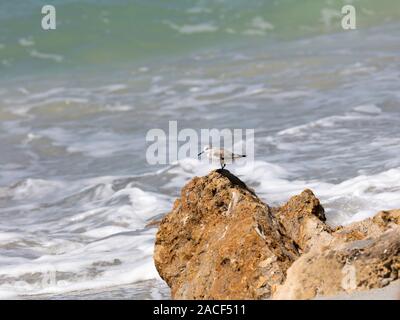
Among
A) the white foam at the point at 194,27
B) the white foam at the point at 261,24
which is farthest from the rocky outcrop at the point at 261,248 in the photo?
the white foam at the point at 194,27

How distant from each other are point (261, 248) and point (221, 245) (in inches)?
9.9

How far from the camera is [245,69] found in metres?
19.3

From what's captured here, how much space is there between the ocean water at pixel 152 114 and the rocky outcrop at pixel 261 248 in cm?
99

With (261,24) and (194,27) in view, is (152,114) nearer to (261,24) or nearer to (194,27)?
(194,27)

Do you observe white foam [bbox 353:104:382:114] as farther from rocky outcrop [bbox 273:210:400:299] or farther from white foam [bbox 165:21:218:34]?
white foam [bbox 165:21:218:34]

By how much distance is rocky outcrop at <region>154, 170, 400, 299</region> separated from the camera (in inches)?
172

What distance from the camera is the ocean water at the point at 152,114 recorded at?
27.7 feet

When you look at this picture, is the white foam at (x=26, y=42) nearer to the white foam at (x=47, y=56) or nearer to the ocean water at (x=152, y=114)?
the ocean water at (x=152, y=114)

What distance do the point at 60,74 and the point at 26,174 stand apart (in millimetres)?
9066

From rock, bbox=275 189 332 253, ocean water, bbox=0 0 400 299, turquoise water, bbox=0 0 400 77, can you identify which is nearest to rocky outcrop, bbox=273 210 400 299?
rock, bbox=275 189 332 253

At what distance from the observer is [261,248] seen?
16.1 feet

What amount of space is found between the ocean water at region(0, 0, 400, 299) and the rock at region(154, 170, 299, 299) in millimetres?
950

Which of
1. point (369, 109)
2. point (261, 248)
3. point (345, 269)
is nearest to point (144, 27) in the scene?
point (369, 109)
